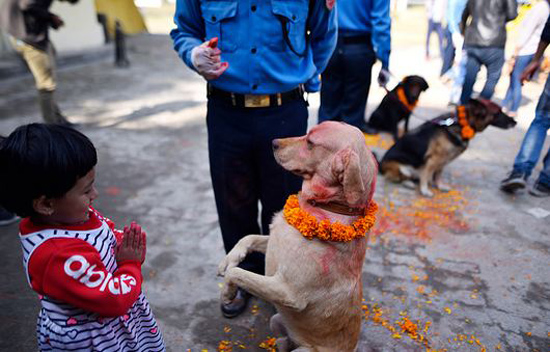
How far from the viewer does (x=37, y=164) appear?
4.33 ft

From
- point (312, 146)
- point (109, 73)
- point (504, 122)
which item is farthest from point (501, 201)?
point (109, 73)

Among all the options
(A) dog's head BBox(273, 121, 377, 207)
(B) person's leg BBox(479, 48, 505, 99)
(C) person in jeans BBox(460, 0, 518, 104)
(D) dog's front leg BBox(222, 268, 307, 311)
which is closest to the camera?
(A) dog's head BBox(273, 121, 377, 207)

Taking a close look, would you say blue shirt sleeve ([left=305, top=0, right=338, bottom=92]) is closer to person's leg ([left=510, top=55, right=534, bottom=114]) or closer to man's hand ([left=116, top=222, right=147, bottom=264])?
man's hand ([left=116, top=222, right=147, bottom=264])

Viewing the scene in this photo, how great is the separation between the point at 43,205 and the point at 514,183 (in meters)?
4.92

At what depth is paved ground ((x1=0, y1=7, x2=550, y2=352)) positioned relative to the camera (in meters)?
2.68

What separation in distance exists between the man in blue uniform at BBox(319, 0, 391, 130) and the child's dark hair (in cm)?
421

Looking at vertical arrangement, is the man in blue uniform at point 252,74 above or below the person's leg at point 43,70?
above

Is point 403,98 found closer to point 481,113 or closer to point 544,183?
point 481,113

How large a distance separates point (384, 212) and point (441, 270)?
1.05 m

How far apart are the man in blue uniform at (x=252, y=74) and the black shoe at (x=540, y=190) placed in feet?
11.9

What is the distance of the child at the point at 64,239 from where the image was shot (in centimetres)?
134

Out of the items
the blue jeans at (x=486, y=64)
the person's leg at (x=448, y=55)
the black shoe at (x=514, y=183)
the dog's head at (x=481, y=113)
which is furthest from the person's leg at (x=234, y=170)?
the person's leg at (x=448, y=55)

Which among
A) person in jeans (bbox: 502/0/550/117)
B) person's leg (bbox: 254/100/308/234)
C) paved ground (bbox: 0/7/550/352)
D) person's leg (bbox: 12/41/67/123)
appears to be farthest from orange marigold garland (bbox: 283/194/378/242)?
person in jeans (bbox: 502/0/550/117)

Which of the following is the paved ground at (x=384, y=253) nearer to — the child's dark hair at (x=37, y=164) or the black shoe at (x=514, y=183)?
the black shoe at (x=514, y=183)
